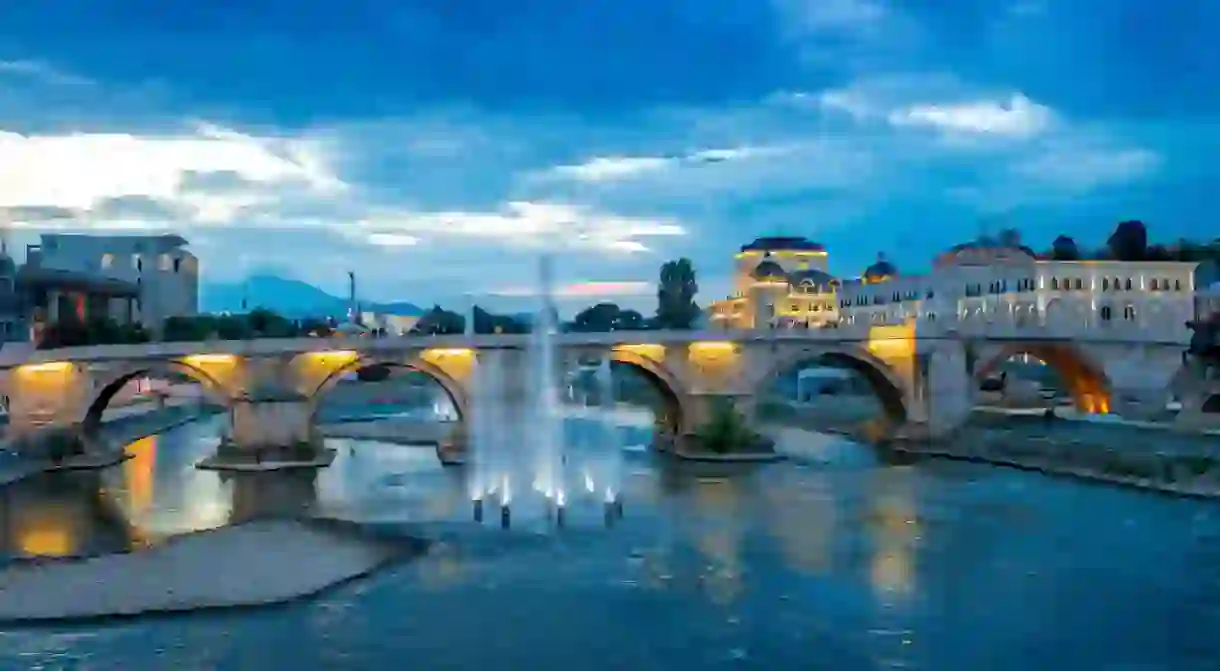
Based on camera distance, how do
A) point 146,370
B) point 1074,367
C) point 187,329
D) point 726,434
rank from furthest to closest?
point 187,329 < point 1074,367 < point 146,370 < point 726,434

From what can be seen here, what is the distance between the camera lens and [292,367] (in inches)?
1515

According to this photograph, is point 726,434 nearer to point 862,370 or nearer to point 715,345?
point 715,345

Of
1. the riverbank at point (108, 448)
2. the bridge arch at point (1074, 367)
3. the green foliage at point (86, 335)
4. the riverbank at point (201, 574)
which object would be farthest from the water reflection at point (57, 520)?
the bridge arch at point (1074, 367)

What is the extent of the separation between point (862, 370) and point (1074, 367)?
7833 millimetres

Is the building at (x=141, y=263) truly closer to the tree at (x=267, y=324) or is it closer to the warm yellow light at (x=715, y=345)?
the tree at (x=267, y=324)

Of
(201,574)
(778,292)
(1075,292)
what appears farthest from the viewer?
(778,292)

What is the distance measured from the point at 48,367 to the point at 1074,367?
31484 millimetres

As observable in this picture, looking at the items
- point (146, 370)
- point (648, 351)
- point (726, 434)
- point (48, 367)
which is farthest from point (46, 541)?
point (648, 351)

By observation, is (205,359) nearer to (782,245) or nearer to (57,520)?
(57,520)

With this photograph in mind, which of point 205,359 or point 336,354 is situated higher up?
point 336,354

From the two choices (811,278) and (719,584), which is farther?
(811,278)

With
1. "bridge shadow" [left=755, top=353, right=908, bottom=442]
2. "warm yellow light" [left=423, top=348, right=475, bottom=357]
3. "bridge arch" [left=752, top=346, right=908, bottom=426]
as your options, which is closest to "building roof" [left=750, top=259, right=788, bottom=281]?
"bridge shadow" [left=755, top=353, right=908, bottom=442]

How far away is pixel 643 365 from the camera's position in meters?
40.2

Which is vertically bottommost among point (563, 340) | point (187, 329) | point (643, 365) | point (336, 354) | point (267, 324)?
point (643, 365)
